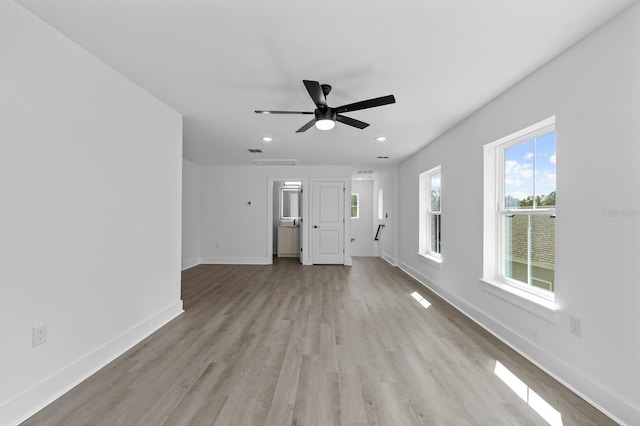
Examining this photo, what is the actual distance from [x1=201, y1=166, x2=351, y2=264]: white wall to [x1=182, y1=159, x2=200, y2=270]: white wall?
15 cm

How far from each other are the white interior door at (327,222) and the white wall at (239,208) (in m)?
0.22

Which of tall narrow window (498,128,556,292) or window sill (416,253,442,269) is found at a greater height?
tall narrow window (498,128,556,292)

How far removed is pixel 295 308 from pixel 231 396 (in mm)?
1801

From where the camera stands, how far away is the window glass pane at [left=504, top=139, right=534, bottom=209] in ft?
8.58

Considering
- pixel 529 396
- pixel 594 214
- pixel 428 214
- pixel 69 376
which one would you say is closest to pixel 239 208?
pixel 428 214

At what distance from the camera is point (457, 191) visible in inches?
147

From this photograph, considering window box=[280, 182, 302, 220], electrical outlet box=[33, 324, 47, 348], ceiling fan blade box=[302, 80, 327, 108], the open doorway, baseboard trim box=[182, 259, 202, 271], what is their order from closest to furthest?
electrical outlet box=[33, 324, 47, 348] → ceiling fan blade box=[302, 80, 327, 108] → baseboard trim box=[182, 259, 202, 271] → the open doorway → window box=[280, 182, 302, 220]

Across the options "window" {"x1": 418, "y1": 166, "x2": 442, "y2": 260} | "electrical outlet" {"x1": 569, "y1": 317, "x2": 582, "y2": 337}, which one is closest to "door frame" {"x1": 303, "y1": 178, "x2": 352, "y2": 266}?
"window" {"x1": 418, "y1": 166, "x2": 442, "y2": 260}

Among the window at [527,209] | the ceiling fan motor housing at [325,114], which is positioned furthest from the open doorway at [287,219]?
the window at [527,209]

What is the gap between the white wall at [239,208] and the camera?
22.3 ft

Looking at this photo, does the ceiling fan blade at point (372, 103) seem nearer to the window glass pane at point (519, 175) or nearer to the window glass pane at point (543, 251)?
the window glass pane at point (519, 175)

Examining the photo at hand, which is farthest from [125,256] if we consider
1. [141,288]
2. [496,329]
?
[496,329]

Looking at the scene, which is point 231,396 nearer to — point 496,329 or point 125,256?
point 125,256

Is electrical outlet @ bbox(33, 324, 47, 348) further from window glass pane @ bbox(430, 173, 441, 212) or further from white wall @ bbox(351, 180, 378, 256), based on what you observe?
white wall @ bbox(351, 180, 378, 256)
